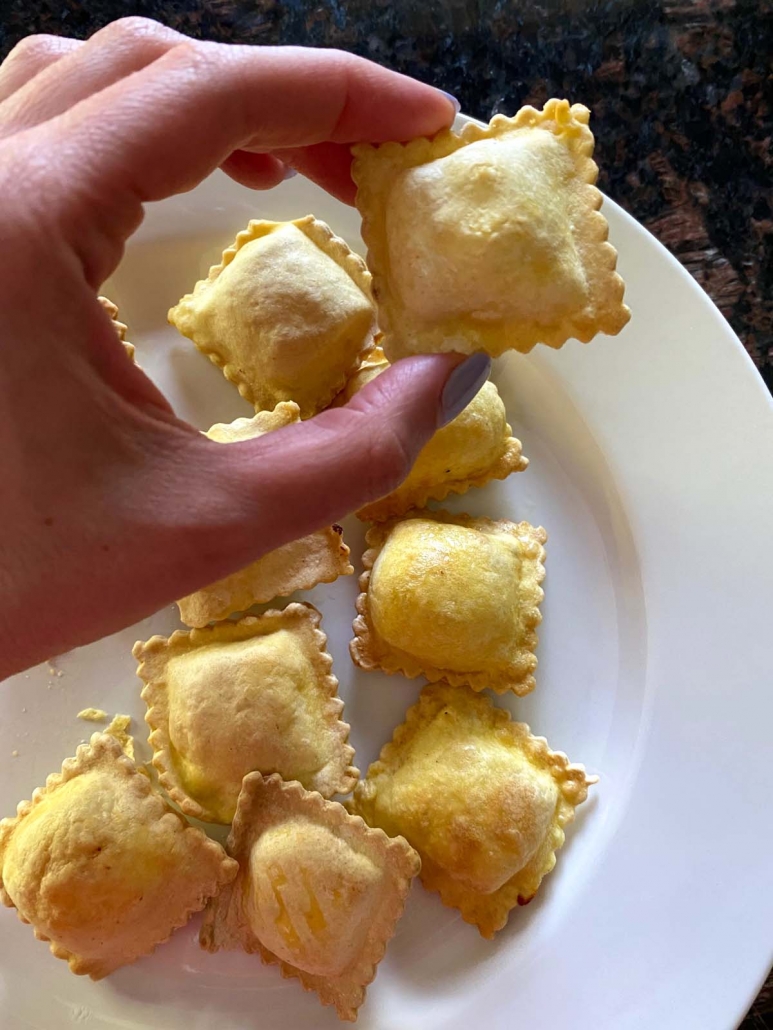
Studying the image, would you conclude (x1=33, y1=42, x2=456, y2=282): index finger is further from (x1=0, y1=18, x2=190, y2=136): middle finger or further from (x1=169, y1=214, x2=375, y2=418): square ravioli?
(x1=169, y1=214, x2=375, y2=418): square ravioli

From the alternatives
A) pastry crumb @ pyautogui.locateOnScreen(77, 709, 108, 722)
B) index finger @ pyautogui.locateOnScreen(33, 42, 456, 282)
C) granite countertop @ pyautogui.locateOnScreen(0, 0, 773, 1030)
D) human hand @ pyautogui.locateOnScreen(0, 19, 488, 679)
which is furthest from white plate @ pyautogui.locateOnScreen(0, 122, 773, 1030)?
human hand @ pyautogui.locateOnScreen(0, 19, 488, 679)

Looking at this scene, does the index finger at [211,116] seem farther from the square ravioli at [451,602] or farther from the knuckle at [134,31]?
the square ravioli at [451,602]

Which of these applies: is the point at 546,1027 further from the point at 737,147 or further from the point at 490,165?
the point at 737,147

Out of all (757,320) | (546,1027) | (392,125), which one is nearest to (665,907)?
(546,1027)

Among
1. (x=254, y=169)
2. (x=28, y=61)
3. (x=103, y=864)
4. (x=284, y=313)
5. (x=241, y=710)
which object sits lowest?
(x=103, y=864)

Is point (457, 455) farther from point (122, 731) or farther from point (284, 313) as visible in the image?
point (122, 731)

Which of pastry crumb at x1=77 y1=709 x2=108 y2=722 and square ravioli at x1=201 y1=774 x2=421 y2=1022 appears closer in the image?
square ravioli at x1=201 y1=774 x2=421 y2=1022

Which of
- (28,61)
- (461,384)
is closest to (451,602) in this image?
(461,384)

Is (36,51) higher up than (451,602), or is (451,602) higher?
(36,51)
